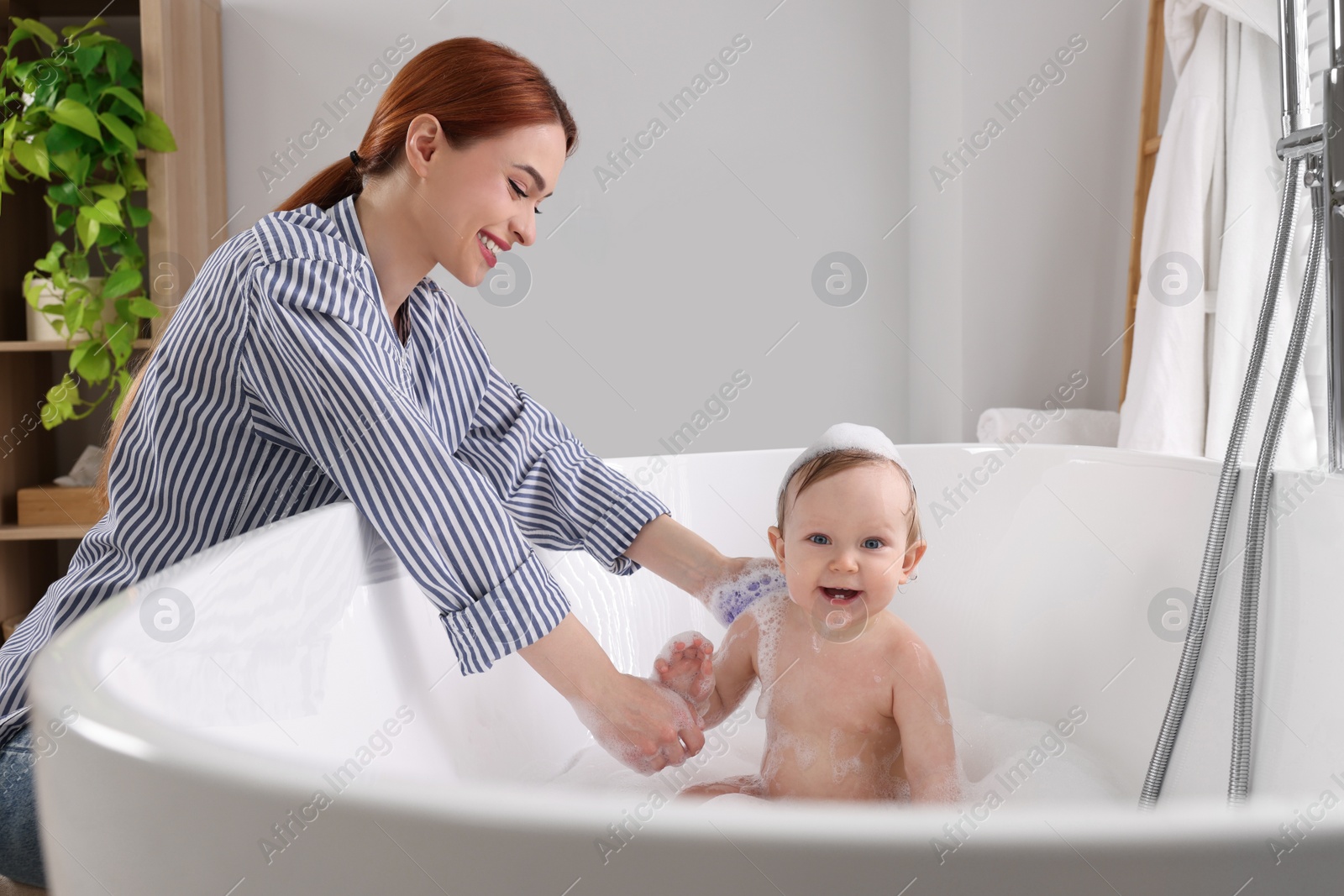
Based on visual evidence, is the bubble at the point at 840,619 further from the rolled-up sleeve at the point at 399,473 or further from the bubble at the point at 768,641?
the rolled-up sleeve at the point at 399,473

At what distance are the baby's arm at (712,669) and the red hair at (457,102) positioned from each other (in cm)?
57

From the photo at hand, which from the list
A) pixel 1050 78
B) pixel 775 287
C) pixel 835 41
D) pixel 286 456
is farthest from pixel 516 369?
pixel 286 456

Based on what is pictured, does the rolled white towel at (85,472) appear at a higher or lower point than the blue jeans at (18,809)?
lower

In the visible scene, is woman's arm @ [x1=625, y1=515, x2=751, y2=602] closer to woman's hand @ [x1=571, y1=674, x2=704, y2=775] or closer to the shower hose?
woman's hand @ [x1=571, y1=674, x2=704, y2=775]

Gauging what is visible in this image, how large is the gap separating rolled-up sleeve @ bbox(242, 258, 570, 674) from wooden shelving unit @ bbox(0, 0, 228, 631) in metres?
1.57

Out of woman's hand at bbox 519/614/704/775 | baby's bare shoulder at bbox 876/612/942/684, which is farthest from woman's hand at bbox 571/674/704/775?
baby's bare shoulder at bbox 876/612/942/684

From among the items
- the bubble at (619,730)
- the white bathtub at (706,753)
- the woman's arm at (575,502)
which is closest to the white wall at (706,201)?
the white bathtub at (706,753)

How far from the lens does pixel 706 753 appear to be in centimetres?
125

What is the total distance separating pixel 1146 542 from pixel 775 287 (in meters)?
1.36

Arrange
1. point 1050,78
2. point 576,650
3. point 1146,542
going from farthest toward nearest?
1. point 1050,78
2. point 1146,542
3. point 576,650

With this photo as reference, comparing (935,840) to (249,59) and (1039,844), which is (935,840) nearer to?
(1039,844)

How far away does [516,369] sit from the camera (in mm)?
2492

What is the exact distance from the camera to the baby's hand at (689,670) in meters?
1.06

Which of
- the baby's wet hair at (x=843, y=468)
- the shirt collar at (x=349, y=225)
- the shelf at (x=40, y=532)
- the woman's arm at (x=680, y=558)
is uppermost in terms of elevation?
the baby's wet hair at (x=843, y=468)
